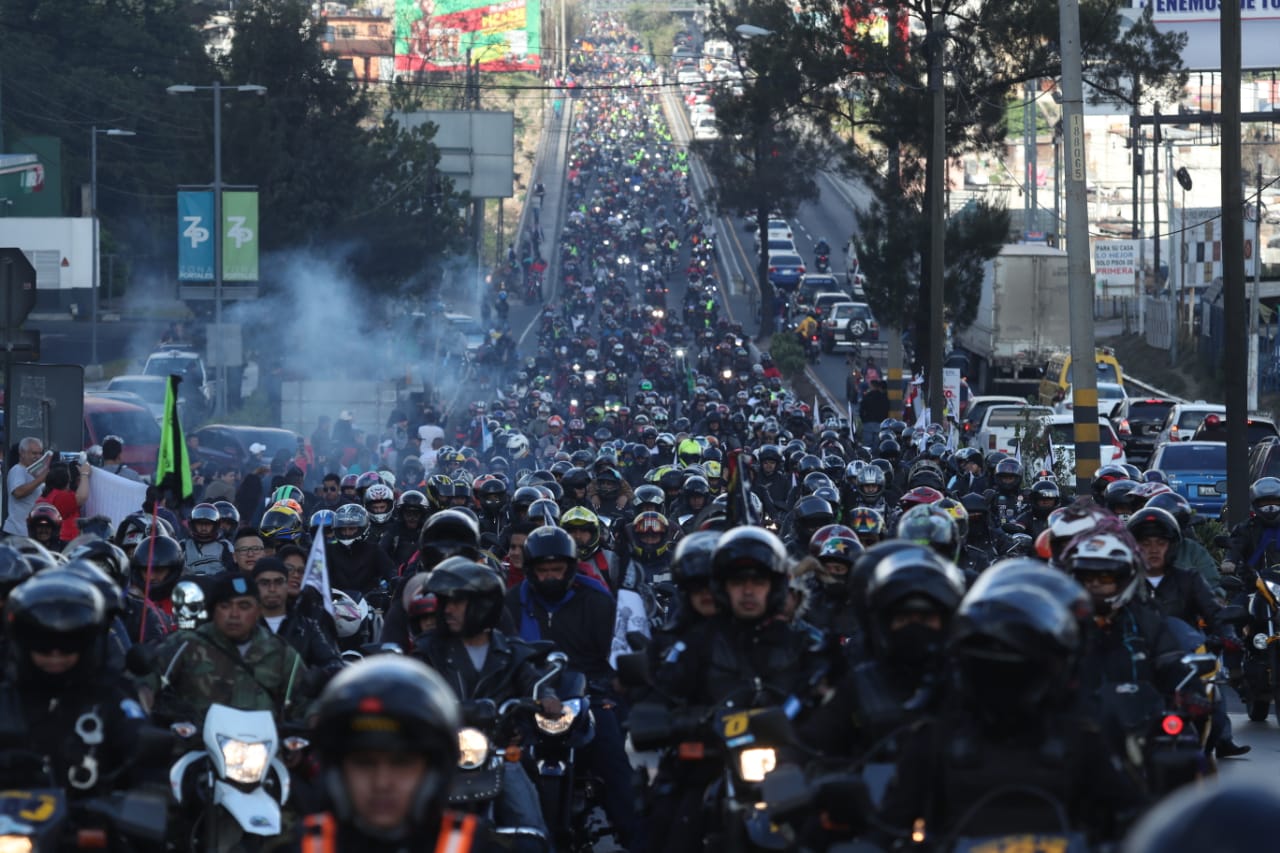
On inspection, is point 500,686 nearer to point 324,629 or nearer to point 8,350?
point 324,629

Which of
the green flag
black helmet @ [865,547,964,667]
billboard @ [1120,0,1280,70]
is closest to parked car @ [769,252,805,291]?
billboard @ [1120,0,1280,70]

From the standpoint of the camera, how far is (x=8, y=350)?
1703 centimetres

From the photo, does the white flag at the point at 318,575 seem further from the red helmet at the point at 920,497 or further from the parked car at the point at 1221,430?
the parked car at the point at 1221,430

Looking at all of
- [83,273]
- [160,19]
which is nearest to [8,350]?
[83,273]

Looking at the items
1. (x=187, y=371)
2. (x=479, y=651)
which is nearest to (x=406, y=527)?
(x=479, y=651)

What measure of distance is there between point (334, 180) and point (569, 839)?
5481cm

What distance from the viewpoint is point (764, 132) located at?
7069cm

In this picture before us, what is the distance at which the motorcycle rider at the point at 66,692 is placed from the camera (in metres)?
6.75

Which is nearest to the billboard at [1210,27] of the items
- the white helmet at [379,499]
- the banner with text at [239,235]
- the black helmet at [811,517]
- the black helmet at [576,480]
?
the banner with text at [239,235]

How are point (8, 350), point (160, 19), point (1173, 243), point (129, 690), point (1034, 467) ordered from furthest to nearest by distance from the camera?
point (160, 19), point (1173, 243), point (1034, 467), point (8, 350), point (129, 690)

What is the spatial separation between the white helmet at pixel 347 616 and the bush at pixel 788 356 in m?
49.9

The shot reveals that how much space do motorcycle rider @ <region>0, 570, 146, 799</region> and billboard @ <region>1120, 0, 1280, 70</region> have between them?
46260 millimetres

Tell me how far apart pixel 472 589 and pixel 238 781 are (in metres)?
1.46

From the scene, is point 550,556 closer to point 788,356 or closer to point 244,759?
point 244,759
